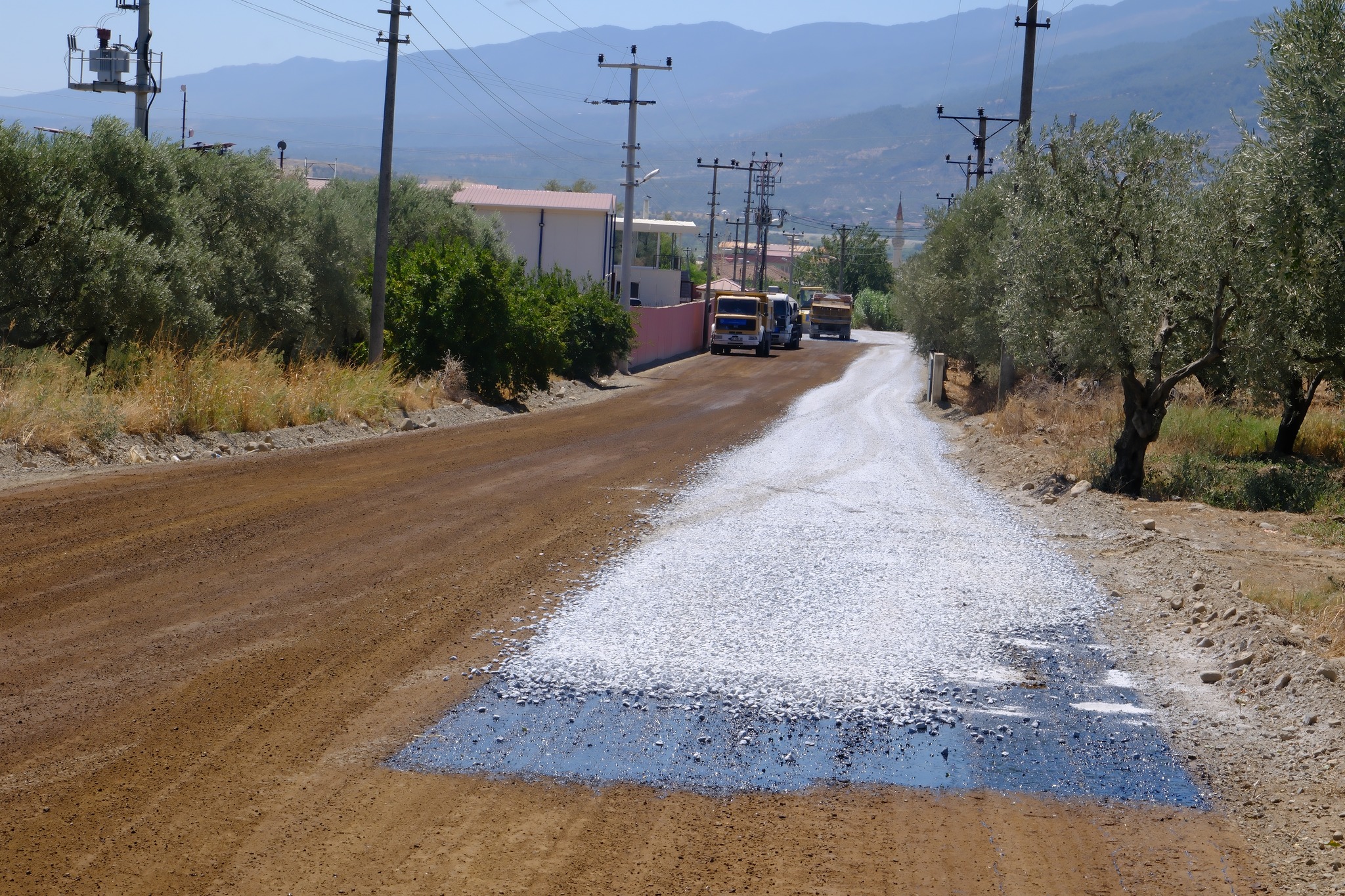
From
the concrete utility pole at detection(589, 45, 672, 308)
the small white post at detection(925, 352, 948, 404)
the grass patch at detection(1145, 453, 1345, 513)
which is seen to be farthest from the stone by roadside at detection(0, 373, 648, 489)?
the concrete utility pole at detection(589, 45, 672, 308)

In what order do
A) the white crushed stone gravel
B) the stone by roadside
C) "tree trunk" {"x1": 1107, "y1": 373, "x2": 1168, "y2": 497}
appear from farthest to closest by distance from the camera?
1. "tree trunk" {"x1": 1107, "y1": 373, "x2": 1168, "y2": 497}
2. the stone by roadside
3. the white crushed stone gravel

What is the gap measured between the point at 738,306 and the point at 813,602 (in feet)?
163

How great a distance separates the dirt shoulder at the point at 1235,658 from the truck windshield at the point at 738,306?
4324 cm

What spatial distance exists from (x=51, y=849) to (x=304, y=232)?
2369 centimetres

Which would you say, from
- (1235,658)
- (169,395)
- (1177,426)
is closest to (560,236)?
(1177,426)

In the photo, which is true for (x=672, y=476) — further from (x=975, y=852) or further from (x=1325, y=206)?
(x=975, y=852)

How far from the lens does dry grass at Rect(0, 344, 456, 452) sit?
1428 centimetres

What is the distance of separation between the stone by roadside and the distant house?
35553mm

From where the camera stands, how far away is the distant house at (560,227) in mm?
61281

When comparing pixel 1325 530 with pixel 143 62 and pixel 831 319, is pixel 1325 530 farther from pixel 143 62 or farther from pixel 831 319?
pixel 831 319

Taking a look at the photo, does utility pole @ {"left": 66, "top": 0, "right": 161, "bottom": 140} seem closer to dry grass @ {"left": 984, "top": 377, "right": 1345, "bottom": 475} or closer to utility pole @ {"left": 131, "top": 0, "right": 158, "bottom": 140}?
utility pole @ {"left": 131, "top": 0, "right": 158, "bottom": 140}

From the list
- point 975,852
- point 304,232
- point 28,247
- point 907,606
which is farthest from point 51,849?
point 304,232

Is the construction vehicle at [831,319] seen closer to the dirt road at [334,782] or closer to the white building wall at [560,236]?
the white building wall at [560,236]

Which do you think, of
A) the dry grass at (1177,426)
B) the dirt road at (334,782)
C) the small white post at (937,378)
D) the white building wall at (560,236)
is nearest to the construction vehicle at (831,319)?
the white building wall at (560,236)
